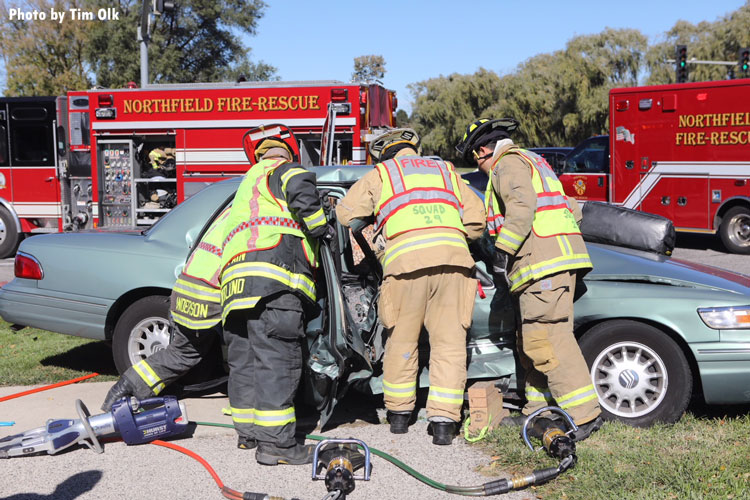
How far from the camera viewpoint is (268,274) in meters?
4.21

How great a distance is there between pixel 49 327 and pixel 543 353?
349cm

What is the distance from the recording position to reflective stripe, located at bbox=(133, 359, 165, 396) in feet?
16.0

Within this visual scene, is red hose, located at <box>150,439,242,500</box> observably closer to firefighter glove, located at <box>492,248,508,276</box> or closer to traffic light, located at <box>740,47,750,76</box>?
firefighter glove, located at <box>492,248,508,276</box>

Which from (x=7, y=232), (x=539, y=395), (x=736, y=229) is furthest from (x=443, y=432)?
(x=7, y=232)

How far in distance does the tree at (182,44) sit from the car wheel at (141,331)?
92.8ft

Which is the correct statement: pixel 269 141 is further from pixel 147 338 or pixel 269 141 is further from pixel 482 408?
pixel 482 408

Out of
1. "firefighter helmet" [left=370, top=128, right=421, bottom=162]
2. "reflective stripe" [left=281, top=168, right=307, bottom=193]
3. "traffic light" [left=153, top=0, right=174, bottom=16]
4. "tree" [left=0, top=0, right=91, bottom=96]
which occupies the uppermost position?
"tree" [left=0, top=0, right=91, bottom=96]

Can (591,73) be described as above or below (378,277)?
above

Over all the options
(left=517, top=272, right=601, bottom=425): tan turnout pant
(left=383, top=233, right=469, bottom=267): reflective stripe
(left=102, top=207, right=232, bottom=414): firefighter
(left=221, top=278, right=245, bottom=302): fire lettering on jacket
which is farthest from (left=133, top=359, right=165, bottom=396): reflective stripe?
(left=517, top=272, right=601, bottom=425): tan turnout pant

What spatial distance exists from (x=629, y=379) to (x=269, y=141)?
2.55m

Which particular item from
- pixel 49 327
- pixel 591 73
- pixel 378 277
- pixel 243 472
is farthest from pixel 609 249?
pixel 591 73

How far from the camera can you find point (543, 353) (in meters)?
4.43

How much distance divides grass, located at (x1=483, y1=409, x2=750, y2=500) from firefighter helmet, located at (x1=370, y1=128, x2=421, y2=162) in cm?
179

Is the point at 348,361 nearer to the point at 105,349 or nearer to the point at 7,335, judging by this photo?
the point at 105,349
